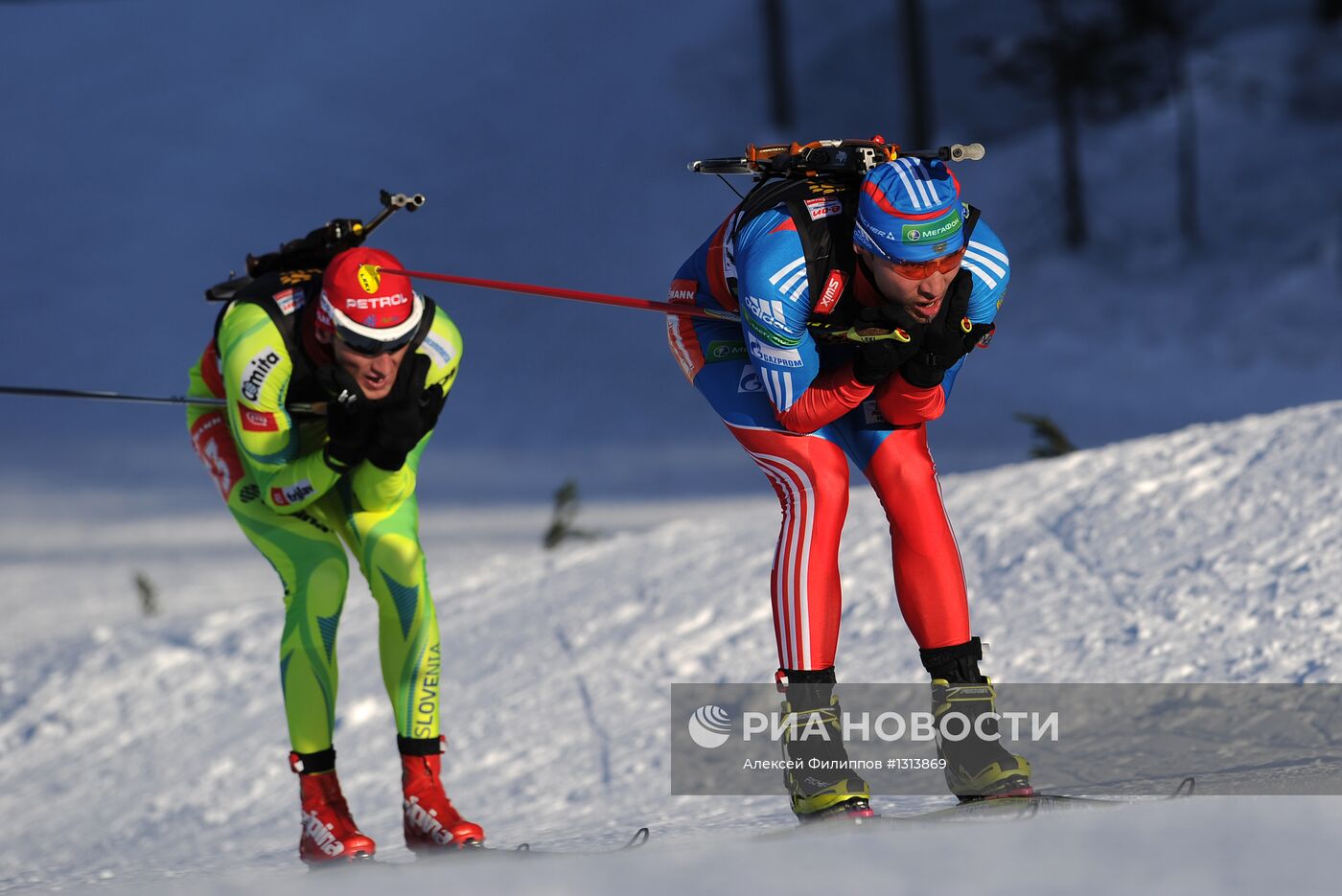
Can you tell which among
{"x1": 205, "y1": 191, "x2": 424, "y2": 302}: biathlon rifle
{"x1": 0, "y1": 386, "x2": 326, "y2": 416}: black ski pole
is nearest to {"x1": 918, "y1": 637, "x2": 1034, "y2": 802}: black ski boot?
{"x1": 0, "y1": 386, "x2": 326, "y2": 416}: black ski pole

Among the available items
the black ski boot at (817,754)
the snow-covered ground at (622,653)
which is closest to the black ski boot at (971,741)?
the black ski boot at (817,754)

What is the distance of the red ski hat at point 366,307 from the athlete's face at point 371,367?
23 mm

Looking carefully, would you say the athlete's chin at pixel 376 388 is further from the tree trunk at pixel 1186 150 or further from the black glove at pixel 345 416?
the tree trunk at pixel 1186 150

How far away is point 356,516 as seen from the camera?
5.60 m

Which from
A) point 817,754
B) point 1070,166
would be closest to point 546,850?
point 817,754

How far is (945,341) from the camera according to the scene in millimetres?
4844

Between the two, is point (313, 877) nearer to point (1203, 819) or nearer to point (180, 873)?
point (1203, 819)

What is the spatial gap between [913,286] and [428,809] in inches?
86.2

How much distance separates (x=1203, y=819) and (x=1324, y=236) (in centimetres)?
1450

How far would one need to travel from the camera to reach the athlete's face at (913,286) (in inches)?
188

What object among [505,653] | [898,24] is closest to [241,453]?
[505,653]

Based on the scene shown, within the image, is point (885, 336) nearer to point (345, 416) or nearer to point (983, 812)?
point (983, 812)

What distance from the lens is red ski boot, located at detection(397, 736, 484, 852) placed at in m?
5.42

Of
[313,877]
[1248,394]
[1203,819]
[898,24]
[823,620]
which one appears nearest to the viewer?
[1203,819]
